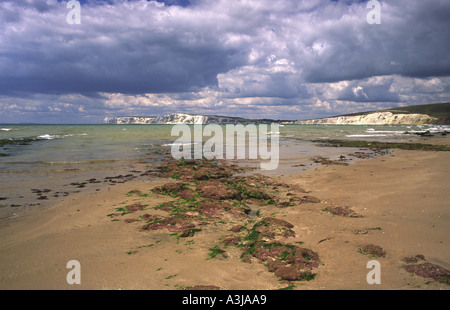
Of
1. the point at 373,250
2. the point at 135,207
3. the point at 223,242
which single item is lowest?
the point at 223,242

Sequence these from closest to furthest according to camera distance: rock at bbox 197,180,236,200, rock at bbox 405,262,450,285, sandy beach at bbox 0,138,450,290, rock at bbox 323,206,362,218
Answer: rock at bbox 405,262,450,285 → sandy beach at bbox 0,138,450,290 → rock at bbox 323,206,362,218 → rock at bbox 197,180,236,200

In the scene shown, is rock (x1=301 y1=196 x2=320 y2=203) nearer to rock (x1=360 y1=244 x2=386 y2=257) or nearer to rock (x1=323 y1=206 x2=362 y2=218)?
rock (x1=323 y1=206 x2=362 y2=218)

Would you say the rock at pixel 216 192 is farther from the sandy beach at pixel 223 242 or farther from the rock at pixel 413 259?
the rock at pixel 413 259

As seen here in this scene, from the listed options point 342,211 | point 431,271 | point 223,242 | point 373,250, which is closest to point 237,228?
point 223,242

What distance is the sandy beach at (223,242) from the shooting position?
5000 millimetres

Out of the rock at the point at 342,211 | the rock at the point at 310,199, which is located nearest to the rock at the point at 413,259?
the rock at the point at 342,211

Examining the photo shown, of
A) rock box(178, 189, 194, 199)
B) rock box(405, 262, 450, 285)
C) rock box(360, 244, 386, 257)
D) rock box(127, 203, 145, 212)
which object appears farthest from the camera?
rock box(178, 189, 194, 199)

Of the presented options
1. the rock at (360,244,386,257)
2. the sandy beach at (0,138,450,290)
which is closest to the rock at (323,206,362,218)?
the sandy beach at (0,138,450,290)

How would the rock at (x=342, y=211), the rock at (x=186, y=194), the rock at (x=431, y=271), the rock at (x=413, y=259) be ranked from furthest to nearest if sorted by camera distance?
the rock at (x=186, y=194)
the rock at (x=342, y=211)
the rock at (x=413, y=259)
the rock at (x=431, y=271)

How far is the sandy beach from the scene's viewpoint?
5.00 metres

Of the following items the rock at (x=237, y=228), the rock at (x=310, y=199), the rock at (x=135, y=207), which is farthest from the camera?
the rock at (x=310, y=199)

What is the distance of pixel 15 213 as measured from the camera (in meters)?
9.02

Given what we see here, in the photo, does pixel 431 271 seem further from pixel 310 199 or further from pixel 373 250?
pixel 310 199

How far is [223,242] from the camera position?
677 cm
